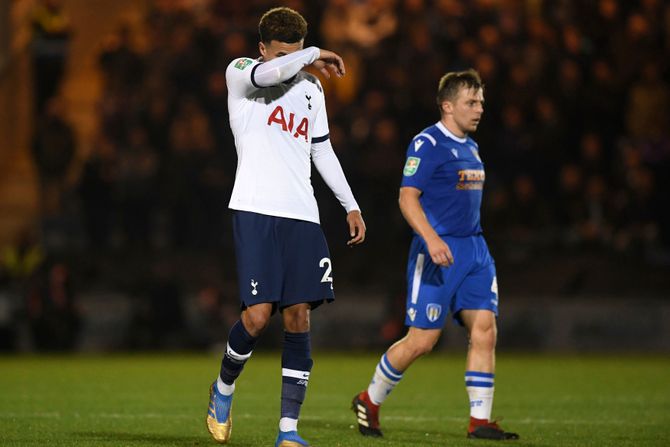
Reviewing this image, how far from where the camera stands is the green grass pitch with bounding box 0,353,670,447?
8.33m

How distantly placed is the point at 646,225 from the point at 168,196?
20.9ft

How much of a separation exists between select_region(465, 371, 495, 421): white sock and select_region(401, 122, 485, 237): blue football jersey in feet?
2.92

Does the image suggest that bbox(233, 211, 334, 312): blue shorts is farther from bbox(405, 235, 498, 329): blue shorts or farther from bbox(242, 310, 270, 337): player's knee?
bbox(405, 235, 498, 329): blue shorts

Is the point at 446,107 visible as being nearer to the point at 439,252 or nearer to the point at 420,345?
the point at 439,252

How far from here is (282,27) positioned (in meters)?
7.34

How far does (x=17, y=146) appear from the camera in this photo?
20.6 meters

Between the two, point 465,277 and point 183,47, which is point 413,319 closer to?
point 465,277

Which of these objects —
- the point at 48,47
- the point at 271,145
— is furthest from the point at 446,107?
the point at 48,47

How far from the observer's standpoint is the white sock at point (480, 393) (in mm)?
8336

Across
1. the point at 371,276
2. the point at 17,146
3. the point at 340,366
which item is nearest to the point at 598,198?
the point at 371,276

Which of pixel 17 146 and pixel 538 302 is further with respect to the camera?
pixel 17 146

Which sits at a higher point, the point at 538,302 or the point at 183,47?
the point at 183,47

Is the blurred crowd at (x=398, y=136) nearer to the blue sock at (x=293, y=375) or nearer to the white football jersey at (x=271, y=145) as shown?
the white football jersey at (x=271, y=145)

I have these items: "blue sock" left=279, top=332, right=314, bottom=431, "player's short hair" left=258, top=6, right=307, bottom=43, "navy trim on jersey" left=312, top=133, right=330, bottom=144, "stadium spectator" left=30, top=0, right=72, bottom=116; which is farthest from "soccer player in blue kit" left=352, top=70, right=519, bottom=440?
"stadium spectator" left=30, top=0, right=72, bottom=116
